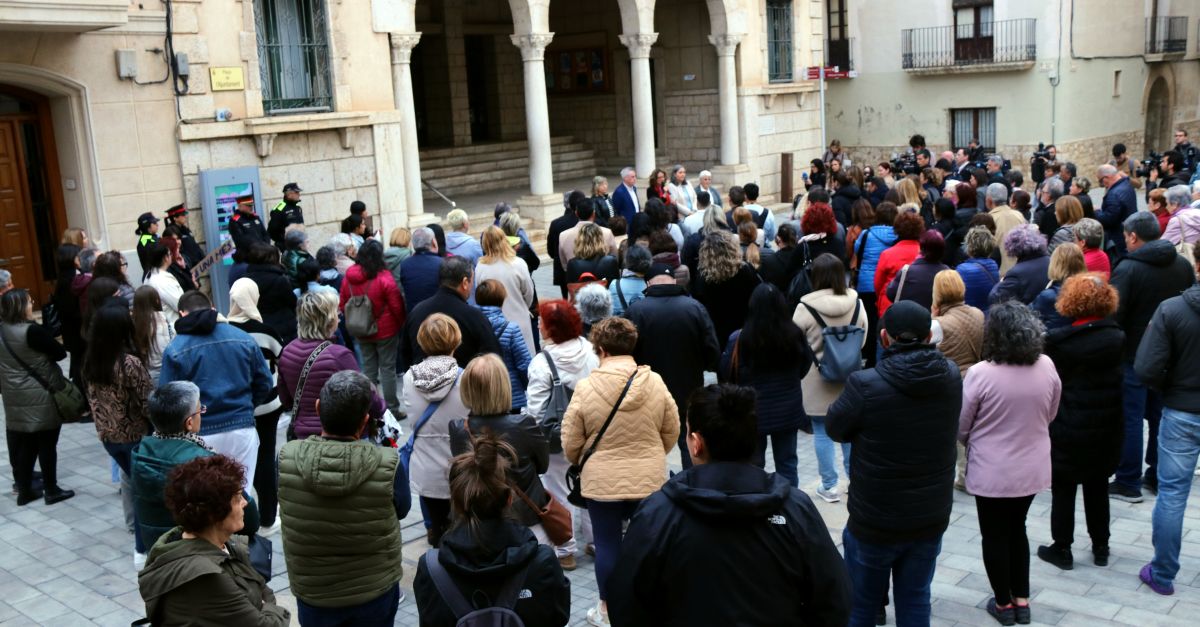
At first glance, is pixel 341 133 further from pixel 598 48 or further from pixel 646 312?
pixel 598 48

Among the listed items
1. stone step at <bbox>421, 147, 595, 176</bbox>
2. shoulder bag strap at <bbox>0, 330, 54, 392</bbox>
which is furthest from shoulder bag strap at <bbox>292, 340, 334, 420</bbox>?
stone step at <bbox>421, 147, 595, 176</bbox>

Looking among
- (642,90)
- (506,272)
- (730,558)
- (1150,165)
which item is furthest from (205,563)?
(1150,165)

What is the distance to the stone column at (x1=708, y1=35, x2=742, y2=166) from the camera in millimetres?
21016

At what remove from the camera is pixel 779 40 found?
74.5ft

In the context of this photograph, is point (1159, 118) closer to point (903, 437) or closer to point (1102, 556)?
point (1102, 556)

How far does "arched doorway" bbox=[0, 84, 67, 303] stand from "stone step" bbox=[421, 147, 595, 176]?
8372mm

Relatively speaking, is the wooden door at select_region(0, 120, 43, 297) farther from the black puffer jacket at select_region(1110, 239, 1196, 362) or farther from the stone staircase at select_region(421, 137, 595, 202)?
the black puffer jacket at select_region(1110, 239, 1196, 362)

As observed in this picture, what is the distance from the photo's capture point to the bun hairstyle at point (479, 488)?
137 inches

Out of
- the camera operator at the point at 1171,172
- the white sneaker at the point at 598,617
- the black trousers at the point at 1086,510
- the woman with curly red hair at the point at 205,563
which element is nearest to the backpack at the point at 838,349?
the black trousers at the point at 1086,510

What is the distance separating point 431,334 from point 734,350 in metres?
1.82

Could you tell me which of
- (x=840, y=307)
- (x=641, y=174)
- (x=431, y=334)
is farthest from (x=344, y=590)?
(x=641, y=174)

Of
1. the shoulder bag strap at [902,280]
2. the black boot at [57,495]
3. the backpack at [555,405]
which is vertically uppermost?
the shoulder bag strap at [902,280]

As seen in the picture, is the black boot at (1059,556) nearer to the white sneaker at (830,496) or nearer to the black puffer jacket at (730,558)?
the white sneaker at (830,496)

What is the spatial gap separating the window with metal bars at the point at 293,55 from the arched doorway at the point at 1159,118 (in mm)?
23563
